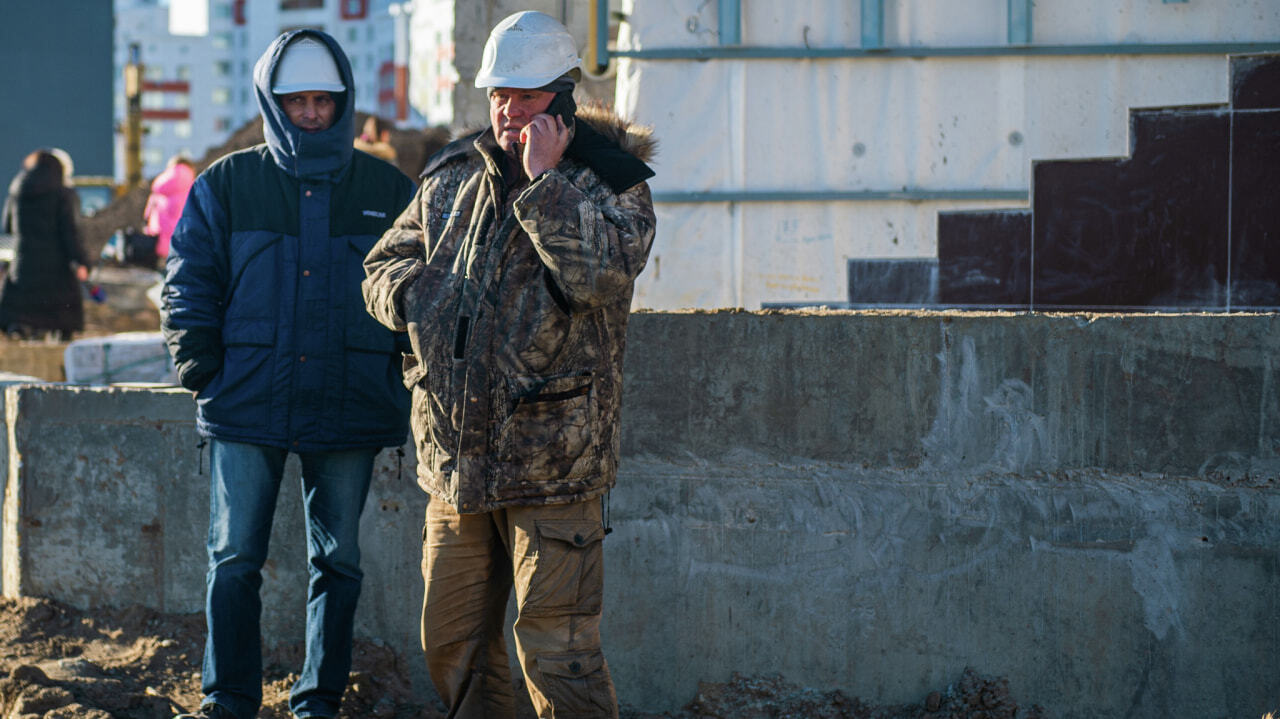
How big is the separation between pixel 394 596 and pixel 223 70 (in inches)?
4217

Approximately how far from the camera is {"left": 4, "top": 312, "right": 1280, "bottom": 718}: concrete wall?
4.13 meters

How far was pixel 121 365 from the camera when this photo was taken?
649 centimetres

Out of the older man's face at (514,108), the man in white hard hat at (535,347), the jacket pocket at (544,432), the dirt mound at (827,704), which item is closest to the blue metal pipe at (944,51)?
the man in white hard hat at (535,347)

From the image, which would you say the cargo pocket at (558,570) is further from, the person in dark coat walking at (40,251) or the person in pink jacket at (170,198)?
the person in pink jacket at (170,198)

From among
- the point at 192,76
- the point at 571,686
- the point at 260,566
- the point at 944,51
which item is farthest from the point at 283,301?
the point at 192,76

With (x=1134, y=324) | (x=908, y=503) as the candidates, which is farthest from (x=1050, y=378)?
(x=908, y=503)

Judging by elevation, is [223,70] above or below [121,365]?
above

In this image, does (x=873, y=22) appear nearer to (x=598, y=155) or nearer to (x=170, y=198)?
(x=598, y=155)

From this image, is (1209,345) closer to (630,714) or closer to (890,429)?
(890,429)

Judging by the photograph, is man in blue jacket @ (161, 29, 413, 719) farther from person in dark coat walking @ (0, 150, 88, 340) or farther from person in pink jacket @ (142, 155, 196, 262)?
person in pink jacket @ (142, 155, 196, 262)

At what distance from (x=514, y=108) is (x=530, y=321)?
511 millimetres

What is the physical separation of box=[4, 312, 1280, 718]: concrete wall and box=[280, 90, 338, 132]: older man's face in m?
1.13

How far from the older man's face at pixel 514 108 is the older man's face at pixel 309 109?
912 millimetres

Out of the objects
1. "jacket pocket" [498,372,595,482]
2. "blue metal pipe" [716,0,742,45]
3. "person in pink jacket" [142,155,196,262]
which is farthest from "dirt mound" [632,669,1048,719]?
"person in pink jacket" [142,155,196,262]
